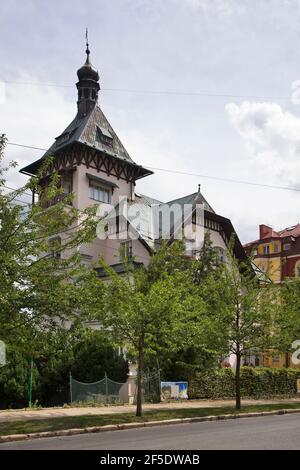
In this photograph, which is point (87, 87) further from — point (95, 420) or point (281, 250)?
point (95, 420)

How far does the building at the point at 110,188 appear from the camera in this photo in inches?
1560

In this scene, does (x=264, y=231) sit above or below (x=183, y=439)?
above

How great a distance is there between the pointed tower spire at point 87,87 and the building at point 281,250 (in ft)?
73.4

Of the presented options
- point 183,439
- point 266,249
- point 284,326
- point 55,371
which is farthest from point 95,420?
point 266,249

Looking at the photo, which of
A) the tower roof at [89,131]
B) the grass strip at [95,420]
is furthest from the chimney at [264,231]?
the grass strip at [95,420]

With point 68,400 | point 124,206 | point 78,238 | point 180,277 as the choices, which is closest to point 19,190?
point 78,238

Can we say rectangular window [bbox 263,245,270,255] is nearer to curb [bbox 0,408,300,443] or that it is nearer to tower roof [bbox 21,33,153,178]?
tower roof [bbox 21,33,153,178]

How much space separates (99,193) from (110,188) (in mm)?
1370

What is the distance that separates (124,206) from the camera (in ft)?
136

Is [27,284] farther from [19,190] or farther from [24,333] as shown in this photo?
[19,190]

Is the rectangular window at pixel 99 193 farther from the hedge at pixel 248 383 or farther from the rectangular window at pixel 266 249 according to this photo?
the rectangular window at pixel 266 249

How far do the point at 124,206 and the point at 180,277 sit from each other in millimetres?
22619

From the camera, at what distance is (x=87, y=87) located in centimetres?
5075

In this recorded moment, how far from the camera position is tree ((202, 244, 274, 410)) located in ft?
70.7
